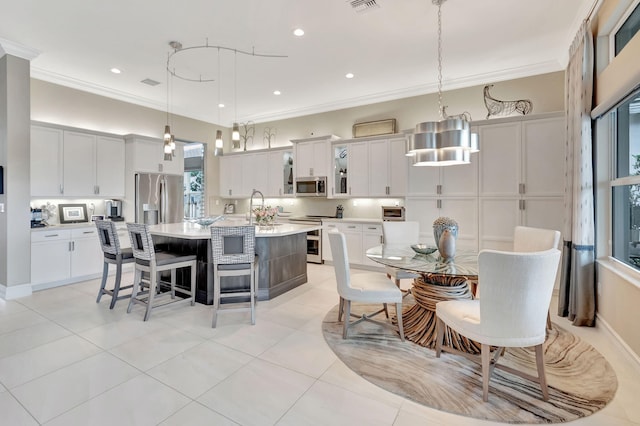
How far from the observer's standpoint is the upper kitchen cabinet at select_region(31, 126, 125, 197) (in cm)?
457

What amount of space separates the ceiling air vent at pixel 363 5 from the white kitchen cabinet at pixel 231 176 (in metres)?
4.85

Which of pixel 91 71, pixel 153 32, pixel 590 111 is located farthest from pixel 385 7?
pixel 91 71

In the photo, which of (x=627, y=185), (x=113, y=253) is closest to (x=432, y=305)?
(x=627, y=185)

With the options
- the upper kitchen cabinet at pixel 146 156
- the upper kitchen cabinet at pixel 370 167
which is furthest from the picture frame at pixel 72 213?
the upper kitchen cabinet at pixel 370 167

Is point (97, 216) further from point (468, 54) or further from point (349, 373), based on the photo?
Result: point (468, 54)

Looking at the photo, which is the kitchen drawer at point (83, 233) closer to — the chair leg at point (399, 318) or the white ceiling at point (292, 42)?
the white ceiling at point (292, 42)

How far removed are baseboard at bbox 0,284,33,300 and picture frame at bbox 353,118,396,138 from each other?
5577mm

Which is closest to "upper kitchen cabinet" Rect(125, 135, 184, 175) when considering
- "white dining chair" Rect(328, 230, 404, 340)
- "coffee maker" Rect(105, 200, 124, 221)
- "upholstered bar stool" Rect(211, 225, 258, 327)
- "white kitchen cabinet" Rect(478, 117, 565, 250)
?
"coffee maker" Rect(105, 200, 124, 221)

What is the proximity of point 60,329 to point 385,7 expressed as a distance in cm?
459

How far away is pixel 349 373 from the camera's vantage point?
7.79ft

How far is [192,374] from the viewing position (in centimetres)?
236

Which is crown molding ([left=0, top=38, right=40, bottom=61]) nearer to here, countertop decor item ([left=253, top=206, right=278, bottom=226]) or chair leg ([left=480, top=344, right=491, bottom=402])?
countertop decor item ([left=253, top=206, right=278, bottom=226])

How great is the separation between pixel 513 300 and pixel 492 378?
30.0 inches

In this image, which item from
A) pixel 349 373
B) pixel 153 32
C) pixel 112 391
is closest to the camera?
pixel 112 391
